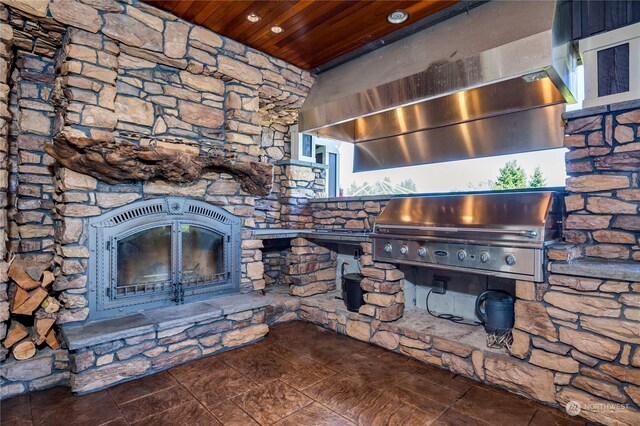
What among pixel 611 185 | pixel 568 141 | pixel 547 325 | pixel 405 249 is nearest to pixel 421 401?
pixel 547 325

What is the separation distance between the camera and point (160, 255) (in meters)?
3.07

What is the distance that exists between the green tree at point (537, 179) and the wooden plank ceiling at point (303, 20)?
67.8 inches

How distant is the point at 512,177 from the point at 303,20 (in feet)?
8.24

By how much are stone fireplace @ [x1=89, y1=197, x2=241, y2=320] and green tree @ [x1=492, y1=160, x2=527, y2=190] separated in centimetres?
275

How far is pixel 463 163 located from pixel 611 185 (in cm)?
152

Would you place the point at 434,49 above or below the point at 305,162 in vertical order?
above

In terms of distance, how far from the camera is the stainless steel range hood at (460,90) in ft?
7.88

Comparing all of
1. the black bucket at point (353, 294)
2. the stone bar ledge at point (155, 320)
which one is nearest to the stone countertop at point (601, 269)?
the black bucket at point (353, 294)

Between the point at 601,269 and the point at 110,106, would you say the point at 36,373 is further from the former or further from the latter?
the point at 601,269

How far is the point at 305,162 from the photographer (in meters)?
4.67

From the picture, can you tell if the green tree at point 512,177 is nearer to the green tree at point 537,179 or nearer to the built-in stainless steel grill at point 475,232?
the green tree at point 537,179

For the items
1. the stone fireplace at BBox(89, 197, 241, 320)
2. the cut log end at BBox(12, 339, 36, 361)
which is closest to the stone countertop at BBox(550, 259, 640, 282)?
the stone fireplace at BBox(89, 197, 241, 320)

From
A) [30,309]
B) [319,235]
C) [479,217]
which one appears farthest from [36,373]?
[479,217]

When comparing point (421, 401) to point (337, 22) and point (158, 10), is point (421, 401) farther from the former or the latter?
point (158, 10)
